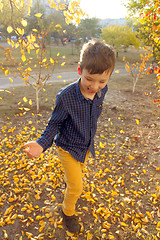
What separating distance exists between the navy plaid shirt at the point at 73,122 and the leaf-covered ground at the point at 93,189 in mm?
1000

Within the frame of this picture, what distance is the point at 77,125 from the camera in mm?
1722

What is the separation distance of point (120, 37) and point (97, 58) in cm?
2051

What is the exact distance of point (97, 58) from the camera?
1385 mm

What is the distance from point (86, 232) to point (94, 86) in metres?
1.75

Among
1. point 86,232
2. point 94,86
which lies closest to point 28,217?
point 86,232

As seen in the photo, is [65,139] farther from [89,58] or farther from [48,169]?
[48,169]

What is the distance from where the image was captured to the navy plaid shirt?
5.38 ft

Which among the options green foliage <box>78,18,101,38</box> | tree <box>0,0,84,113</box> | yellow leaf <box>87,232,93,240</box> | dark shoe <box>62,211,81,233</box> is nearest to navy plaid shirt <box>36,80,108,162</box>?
dark shoe <box>62,211,81,233</box>

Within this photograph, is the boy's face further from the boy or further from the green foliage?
the green foliage

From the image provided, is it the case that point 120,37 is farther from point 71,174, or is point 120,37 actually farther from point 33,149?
point 33,149

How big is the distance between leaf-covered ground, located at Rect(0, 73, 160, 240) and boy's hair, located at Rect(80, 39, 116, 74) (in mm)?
1867

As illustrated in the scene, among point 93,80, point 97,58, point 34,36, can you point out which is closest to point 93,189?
point 93,80

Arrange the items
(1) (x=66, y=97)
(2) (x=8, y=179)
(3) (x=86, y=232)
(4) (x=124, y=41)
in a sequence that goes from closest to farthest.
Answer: (1) (x=66, y=97), (3) (x=86, y=232), (2) (x=8, y=179), (4) (x=124, y=41)

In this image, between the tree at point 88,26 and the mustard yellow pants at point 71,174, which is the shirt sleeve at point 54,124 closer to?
the mustard yellow pants at point 71,174
